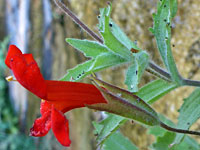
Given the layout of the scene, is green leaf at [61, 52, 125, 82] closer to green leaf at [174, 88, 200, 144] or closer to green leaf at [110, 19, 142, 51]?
green leaf at [110, 19, 142, 51]

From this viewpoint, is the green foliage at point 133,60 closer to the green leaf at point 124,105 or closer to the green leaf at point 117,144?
the green leaf at point 124,105

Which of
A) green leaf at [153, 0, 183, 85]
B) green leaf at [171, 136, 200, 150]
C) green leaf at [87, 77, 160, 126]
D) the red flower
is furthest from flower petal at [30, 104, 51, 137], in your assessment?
green leaf at [171, 136, 200, 150]

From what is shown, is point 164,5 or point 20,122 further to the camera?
point 20,122

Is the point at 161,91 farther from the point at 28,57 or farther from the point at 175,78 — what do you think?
the point at 28,57

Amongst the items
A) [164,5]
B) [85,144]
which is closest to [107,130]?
[164,5]

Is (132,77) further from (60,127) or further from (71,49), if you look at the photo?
(71,49)

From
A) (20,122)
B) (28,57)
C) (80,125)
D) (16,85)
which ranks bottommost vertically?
(20,122)

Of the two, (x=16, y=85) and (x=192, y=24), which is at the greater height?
(x=192, y=24)
